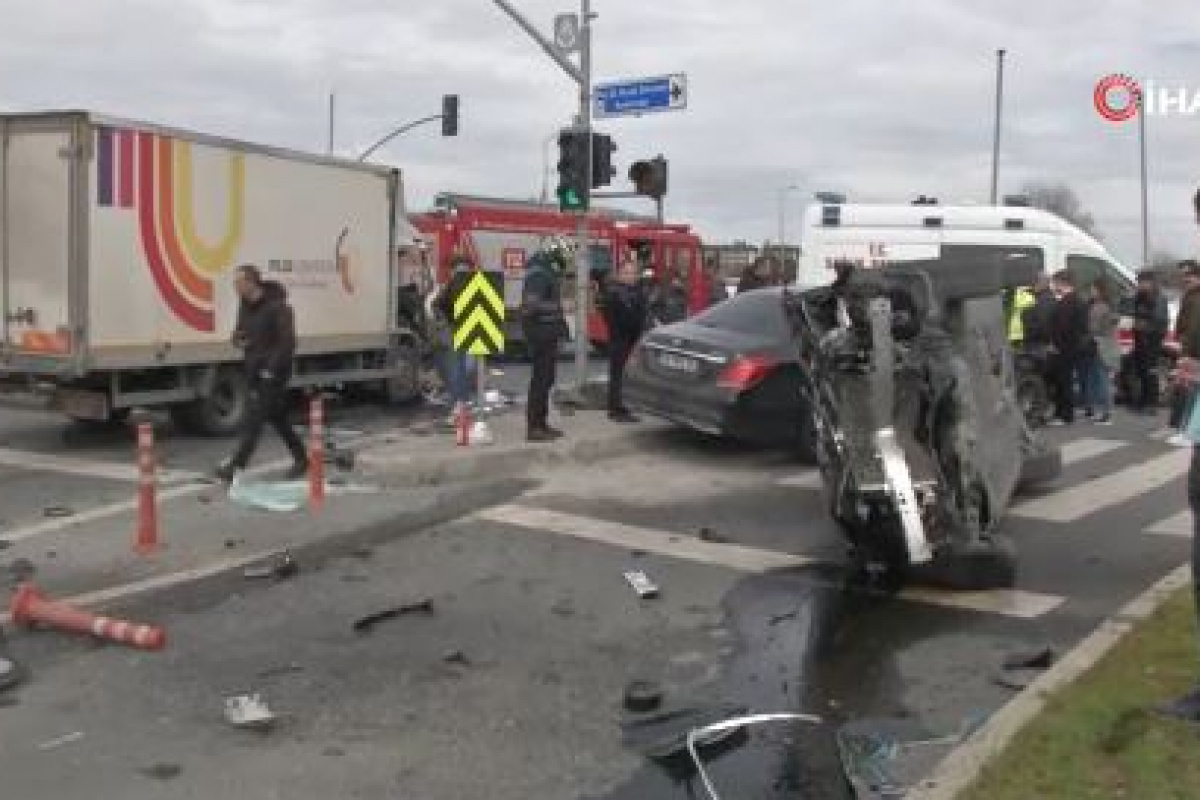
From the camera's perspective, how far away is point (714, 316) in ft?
45.3

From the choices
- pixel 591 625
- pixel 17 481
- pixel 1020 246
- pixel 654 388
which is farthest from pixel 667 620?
pixel 1020 246

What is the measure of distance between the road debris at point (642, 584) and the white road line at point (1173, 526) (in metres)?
3.75

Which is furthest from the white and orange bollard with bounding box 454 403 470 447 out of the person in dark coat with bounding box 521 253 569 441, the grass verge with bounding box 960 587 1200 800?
the grass verge with bounding box 960 587 1200 800

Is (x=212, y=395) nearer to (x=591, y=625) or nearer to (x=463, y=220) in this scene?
(x=591, y=625)

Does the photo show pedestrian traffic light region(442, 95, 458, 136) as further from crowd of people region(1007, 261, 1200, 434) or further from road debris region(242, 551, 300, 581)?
road debris region(242, 551, 300, 581)

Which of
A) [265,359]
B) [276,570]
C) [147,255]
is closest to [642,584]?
[276,570]

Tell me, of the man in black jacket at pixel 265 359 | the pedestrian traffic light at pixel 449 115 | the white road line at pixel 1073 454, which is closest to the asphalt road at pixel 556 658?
the white road line at pixel 1073 454

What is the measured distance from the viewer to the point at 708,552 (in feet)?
31.2

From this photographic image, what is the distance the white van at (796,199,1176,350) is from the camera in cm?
1958

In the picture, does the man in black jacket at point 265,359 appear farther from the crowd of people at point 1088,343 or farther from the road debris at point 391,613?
the crowd of people at point 1088,343

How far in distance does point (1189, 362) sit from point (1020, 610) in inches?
97.7

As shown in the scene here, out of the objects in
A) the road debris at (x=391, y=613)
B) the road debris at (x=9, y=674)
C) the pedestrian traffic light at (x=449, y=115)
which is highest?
the pedestrian traffic light at (x=449, y=115)

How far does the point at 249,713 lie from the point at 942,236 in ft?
49.2

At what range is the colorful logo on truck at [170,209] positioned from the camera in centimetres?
1362
